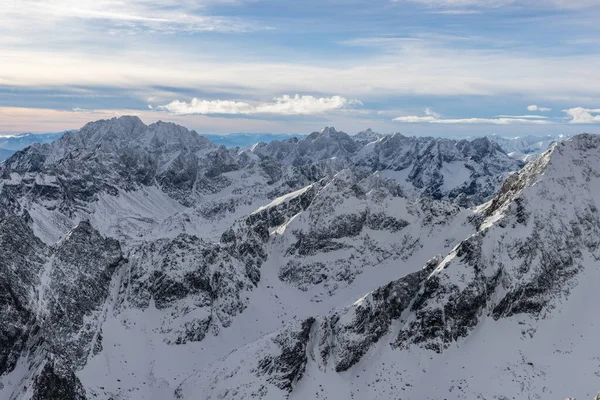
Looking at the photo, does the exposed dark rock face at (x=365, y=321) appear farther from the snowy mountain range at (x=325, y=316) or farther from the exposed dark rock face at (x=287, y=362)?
the exposed dark rock face at (x=287, y=362)

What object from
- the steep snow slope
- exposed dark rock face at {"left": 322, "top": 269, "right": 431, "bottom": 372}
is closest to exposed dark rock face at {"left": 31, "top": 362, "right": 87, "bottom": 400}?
the steep snow slope

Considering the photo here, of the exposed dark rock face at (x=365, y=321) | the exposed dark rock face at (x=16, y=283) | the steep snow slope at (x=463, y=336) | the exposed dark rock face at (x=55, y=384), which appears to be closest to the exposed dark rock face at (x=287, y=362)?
the steep snow slope at (x=463, y=336)

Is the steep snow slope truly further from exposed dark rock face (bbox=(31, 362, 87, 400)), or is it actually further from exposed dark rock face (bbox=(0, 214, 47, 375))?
exposed dark rock face (bbox=(0, 214, 47, 375))

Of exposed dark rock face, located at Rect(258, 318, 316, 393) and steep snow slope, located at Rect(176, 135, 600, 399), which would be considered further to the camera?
exposed dark rock face, located at Rect(258, 318, 316, 393)

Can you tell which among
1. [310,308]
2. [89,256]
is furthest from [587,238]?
[89,256]

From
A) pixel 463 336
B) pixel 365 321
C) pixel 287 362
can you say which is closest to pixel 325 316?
pixel 365 321

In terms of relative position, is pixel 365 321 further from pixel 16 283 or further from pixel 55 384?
pixel 16 283

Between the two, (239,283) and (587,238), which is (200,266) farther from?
(587,238)

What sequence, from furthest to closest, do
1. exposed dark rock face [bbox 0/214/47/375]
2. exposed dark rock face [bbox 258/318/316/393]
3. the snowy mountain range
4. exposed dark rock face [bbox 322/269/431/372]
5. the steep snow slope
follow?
exposed dark rock face [bbox 322/269/431/372]
exposed dark rock face [bbox 258/318/316/393]
the steep snow slope
the snowy mountain range
exposed dark rock face [bbox 0/214/47/375]
